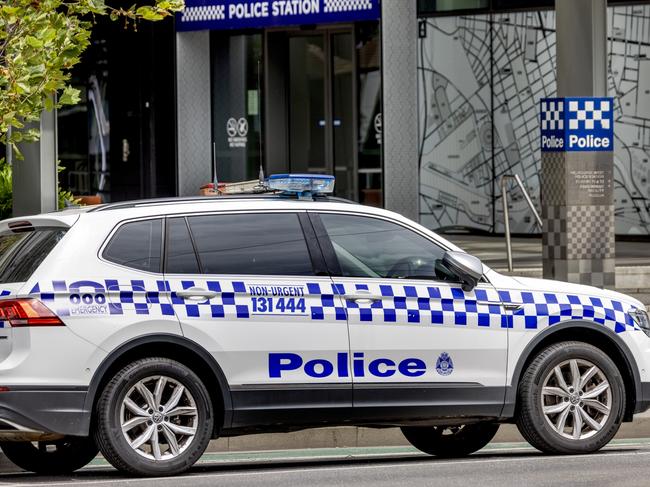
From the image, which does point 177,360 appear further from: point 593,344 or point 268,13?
point 268,13

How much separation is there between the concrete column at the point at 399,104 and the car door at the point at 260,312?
478 inches

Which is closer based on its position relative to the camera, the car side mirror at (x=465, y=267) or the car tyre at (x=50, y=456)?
the car side mirror at (x=465, y=267)

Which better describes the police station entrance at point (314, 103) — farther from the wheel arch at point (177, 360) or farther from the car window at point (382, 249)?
the wheel arch at point (177, 360)

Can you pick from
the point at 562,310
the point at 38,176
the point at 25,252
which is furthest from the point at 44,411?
the point at 38,176

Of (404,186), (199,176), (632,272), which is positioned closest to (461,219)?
(404,186)

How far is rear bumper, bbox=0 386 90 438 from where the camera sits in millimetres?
8305

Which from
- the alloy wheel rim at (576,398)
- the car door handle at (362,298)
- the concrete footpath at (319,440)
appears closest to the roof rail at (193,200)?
the car door handle at (362,298)

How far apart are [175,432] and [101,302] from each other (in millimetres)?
847

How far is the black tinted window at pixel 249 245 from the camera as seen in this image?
890 centimetres

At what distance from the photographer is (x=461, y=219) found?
23.4 meters

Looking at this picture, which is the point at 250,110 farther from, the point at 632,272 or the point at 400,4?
the point at 632,272

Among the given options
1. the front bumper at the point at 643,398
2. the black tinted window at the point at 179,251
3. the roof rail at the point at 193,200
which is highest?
the roof rail at the point at 193,200

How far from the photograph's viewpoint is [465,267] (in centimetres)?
902

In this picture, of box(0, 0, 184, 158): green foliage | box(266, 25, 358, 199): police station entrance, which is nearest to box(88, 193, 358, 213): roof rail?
box(0, 0, 184, 158): green foliage
